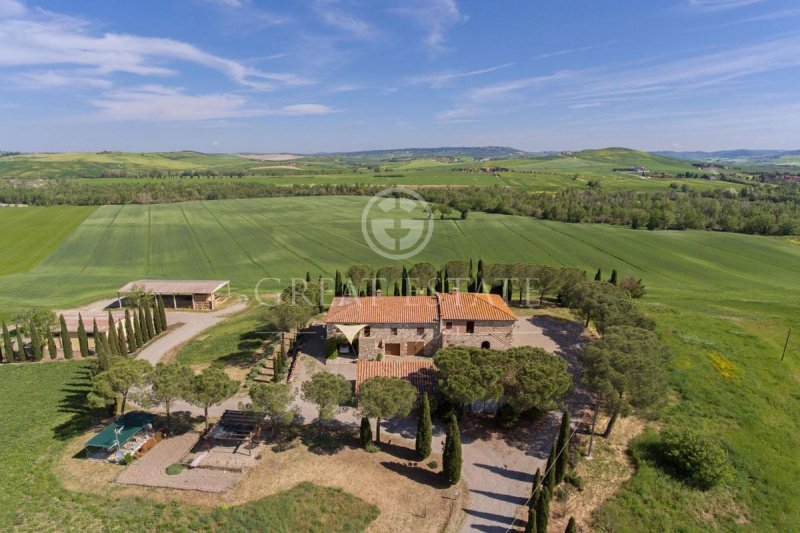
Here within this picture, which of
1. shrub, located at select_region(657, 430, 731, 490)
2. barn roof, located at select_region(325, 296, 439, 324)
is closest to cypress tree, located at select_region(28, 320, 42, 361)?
barn roof, located at select_region(325, 296, 439, 324)

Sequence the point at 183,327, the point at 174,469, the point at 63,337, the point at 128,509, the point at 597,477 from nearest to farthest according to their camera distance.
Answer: the point at 128,509
the point at 174,469
the point at 597,477
the point at 63,337
the point at 183,327

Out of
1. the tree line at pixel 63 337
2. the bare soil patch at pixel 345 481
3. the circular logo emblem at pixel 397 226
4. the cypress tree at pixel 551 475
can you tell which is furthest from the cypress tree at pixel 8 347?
the circular logo emblem at pixel 397 226

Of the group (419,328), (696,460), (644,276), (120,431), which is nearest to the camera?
(696,460)

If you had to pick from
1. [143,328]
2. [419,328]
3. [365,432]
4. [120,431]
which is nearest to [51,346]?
[143,328]

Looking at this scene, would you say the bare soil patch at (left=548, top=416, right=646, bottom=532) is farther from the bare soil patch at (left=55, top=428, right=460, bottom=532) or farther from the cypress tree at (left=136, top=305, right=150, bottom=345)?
the cypress tree at (left=136, top=305, right=150, bottom=345)

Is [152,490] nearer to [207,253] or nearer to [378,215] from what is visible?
[207,253]

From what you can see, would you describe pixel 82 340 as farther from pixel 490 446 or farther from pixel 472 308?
pixel 490 446

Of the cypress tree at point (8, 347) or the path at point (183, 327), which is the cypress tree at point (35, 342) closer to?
the cypress tree at point (8, 347)
